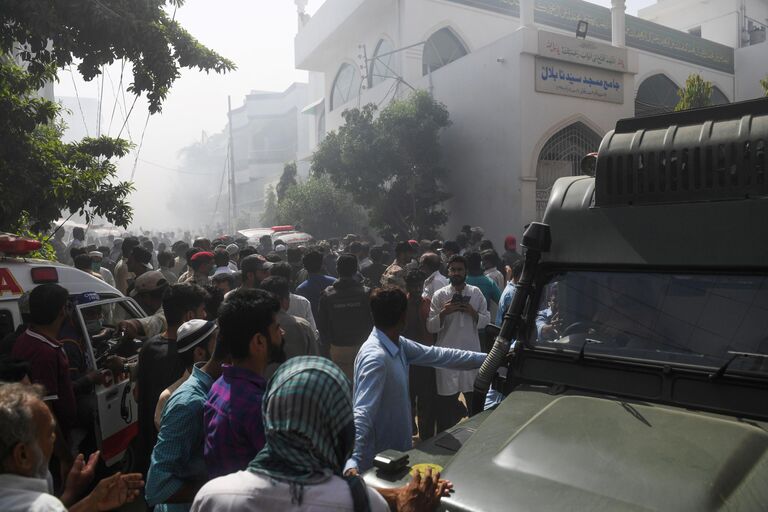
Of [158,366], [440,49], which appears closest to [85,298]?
[158,366]

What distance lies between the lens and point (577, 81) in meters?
16.9

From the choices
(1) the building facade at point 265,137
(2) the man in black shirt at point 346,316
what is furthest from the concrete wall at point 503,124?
(1) the building facade at point 265,137

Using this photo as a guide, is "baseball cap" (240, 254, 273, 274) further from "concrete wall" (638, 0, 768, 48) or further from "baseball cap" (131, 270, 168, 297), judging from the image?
"concrete wall" (638, 0, 768, 48)

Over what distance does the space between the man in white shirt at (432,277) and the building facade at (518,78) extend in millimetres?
11032

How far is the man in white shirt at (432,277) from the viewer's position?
5.96 meters

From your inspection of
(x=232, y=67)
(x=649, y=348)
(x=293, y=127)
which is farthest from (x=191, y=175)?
(x=649, y=348)

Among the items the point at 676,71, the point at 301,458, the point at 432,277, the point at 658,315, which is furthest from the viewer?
the point at 676,71

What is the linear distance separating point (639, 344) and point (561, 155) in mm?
15767

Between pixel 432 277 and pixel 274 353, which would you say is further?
pixel 432 277

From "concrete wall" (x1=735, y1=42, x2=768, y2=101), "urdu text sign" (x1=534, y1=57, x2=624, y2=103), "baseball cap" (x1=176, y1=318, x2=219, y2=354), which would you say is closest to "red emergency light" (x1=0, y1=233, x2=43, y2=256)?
"baseball cap" (x1=176, y1=318, x2=219, y2=354)

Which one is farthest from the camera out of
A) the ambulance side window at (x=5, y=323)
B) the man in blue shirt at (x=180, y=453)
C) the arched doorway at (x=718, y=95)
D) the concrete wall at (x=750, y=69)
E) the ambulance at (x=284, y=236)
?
the arched doorway at (x=718, y=95)

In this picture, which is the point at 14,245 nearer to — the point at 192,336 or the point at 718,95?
the point at 192,336

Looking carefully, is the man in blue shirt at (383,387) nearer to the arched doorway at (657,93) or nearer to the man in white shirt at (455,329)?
the man in white shirt at (455,329)

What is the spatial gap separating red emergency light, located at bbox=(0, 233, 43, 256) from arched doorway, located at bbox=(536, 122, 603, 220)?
1427cm
